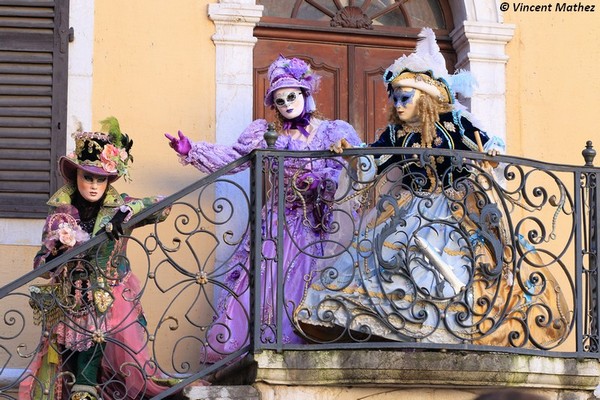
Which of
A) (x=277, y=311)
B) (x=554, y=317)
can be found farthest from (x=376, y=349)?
(x=554, y=317)

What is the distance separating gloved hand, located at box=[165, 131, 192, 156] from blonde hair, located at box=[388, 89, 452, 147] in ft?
4.14

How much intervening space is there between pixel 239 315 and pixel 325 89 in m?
1.92

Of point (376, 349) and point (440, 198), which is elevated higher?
point (440, 198)

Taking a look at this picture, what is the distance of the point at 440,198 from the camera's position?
349 inches

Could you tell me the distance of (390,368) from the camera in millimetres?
8328

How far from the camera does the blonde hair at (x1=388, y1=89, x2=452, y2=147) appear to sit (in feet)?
29.7

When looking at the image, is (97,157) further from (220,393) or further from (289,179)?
(220,393)

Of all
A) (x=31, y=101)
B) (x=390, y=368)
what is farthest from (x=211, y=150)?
(x=390, y=368)

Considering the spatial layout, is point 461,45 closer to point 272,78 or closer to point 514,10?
point 514,10

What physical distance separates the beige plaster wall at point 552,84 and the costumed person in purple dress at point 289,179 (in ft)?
4.39

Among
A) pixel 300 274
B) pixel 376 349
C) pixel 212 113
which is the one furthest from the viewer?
pixel 212 113

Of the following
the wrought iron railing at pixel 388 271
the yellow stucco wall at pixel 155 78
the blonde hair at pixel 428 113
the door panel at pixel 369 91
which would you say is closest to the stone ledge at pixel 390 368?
the wrought iron railing at pixel 388 271

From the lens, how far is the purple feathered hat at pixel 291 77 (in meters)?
9.56

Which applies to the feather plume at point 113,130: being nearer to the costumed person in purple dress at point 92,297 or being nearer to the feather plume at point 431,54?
the costumed person in purple dress at point 92,297
